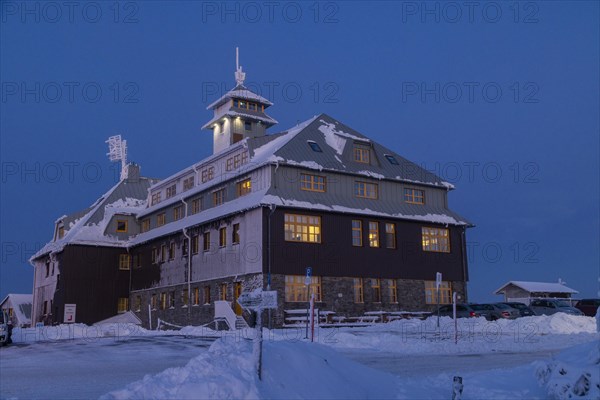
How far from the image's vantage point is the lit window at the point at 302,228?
113 ft

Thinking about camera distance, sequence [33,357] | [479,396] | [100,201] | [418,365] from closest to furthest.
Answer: [479,396]
[418,365]
[33,357]
[100,201]

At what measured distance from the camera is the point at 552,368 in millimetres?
9844

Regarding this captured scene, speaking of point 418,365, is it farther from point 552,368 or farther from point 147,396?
point 147,396

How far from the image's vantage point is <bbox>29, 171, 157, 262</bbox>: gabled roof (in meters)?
48.8

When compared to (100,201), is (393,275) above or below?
below

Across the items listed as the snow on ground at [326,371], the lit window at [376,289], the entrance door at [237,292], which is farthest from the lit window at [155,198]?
the snow on ground at [326,371]

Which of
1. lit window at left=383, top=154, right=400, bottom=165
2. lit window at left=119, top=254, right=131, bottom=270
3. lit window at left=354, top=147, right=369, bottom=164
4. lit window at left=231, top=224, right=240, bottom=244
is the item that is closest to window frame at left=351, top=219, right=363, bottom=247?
lit window at left=354, top=147, right=369, bottom=164

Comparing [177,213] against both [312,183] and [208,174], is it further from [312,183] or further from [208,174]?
[312,183]

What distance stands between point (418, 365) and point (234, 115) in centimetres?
3596

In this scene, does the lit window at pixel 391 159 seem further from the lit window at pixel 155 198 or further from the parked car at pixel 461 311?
the lit window at pixel 155 198

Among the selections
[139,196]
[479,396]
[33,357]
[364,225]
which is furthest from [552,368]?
[139,196]

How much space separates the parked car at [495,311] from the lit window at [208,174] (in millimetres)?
19163

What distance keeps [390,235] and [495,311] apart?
780 centimetres

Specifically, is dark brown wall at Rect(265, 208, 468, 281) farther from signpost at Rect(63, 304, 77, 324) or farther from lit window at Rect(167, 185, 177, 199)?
signpost at Rect(63, 304, 77, 324)
